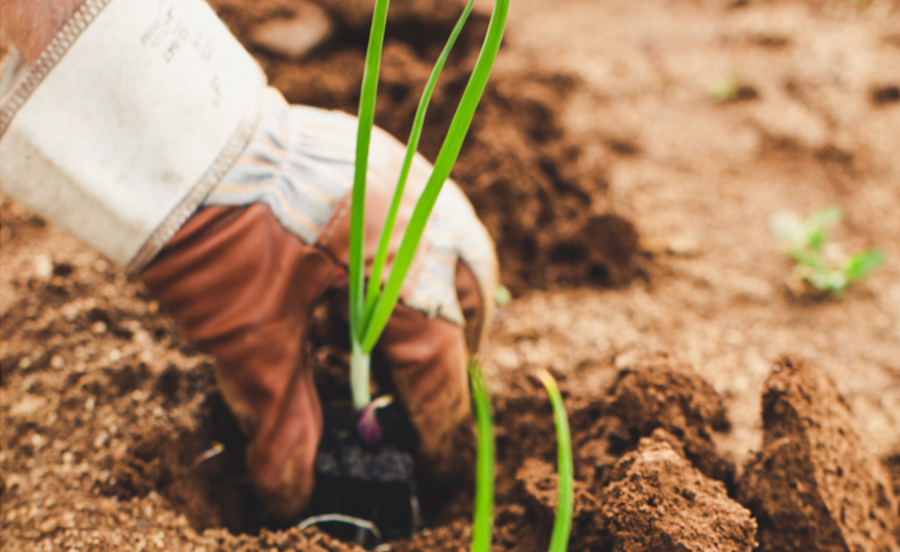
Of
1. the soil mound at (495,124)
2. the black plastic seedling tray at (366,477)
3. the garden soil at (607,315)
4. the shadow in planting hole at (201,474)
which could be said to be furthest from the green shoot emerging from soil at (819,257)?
the shadow in planting hole at (201,474)

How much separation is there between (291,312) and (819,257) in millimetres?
1473

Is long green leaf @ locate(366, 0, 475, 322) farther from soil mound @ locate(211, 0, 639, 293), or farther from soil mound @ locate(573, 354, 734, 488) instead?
soil mound @ locate(211, 0, 639, 293)

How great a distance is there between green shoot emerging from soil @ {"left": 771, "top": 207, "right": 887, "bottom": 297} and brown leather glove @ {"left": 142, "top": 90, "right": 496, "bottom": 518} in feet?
3.57

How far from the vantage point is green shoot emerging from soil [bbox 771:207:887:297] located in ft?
5.18

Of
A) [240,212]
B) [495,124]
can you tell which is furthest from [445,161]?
[495,124]

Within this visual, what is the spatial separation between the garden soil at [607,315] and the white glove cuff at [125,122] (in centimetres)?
41

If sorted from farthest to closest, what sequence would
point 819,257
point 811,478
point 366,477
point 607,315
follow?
point 819,257
point 607,315
point 366,477
point 811,478

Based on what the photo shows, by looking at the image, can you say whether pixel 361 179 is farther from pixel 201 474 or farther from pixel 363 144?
pixel 201 474

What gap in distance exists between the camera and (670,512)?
76 cm

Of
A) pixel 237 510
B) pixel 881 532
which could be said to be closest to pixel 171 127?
pixel 237 510

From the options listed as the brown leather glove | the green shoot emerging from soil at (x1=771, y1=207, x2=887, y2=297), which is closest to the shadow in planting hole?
the brown leather glove

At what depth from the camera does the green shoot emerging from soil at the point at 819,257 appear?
62.2 inches

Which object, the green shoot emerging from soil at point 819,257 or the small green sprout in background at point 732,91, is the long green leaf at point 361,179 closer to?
the green shoot emerging from soil at point 819,257

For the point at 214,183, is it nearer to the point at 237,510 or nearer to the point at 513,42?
the point at 237,510
